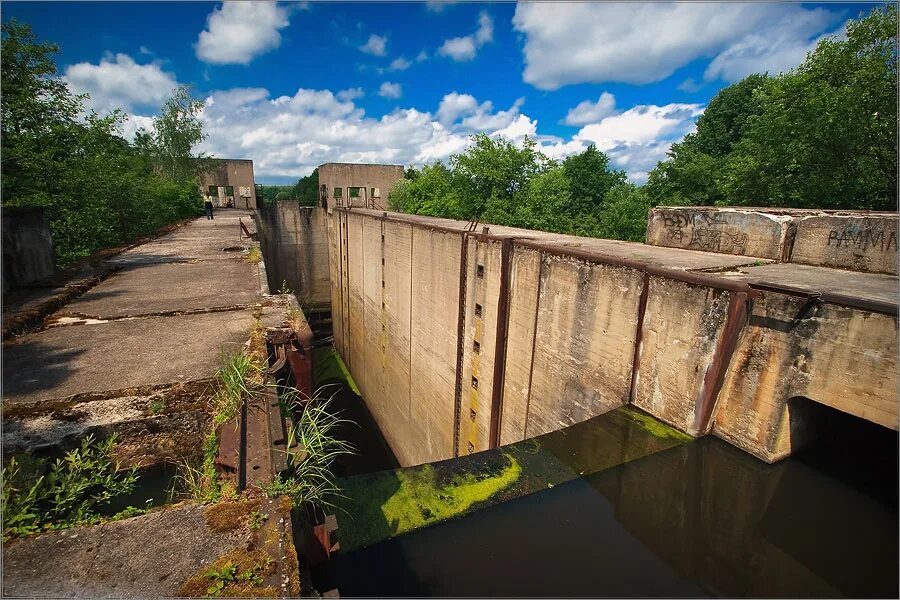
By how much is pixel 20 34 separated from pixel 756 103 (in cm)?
3211

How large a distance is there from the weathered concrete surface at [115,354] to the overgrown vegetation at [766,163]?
50.9 ft

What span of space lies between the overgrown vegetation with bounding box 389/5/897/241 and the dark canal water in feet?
38.4

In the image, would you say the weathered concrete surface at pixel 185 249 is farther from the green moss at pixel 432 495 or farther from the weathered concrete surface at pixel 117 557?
the weathered concrete surface at pixel 117 557

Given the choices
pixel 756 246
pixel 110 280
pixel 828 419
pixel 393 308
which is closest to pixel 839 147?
pixel 756 246

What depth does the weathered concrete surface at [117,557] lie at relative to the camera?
159cm

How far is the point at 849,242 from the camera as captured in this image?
5.10 metres

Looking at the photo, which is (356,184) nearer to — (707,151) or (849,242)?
(707,151)

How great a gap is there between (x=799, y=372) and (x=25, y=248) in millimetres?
8740

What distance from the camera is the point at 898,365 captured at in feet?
9.98

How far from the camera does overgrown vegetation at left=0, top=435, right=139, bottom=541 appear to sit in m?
1.82

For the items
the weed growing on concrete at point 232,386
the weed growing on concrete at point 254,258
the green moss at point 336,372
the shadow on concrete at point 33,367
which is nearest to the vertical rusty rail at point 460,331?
the weed growing on concrete at point 254,258

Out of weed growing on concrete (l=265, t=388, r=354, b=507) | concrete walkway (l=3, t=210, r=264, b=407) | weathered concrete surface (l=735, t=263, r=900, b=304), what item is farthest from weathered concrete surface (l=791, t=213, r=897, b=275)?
concrete walkway (l=3, t=210, r=264, b=407)

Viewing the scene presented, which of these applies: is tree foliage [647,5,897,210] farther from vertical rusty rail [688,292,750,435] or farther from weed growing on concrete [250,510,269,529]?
weed growing on concrete [250,510,269,529]

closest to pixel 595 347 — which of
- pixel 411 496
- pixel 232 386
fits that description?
pixel 411 496
